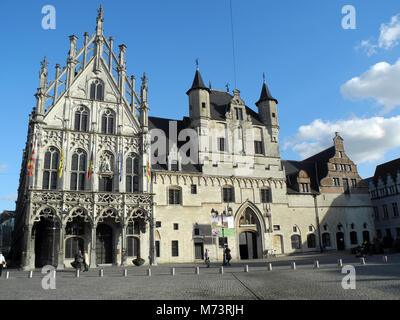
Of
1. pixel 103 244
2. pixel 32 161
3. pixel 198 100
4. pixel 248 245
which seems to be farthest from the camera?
pixel 198 100

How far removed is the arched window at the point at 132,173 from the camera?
110 ft

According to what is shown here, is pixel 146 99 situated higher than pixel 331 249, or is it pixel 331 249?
pixel 146 99

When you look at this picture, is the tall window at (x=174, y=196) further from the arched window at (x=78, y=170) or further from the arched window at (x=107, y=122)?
the arched window at (x=78, y=170)

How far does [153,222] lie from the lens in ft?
107

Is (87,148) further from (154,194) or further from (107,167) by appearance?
(154,194)

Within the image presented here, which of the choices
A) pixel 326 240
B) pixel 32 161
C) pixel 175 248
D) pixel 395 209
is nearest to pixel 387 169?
pixel 395 209

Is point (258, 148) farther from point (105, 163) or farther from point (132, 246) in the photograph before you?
point (132, 246)

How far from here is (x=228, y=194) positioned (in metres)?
39.4

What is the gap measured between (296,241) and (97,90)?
1157 inches

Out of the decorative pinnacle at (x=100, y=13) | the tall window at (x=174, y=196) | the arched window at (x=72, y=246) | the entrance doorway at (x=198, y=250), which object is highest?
the decorative pinnacle at (x=100, y=13)

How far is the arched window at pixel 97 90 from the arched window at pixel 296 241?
27.8 metres

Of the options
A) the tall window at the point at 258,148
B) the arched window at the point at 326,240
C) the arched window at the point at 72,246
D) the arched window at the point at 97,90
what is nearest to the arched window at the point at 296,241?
the arched window at the point at 326,240
